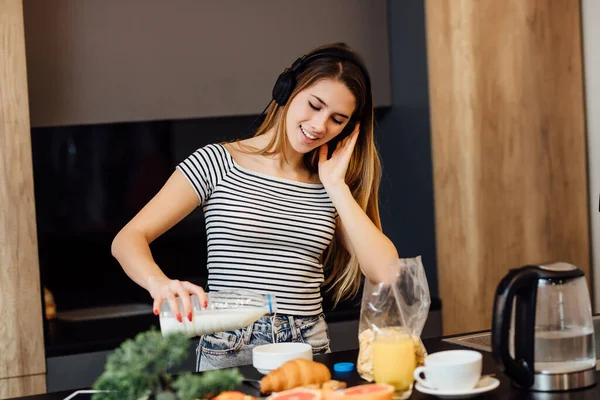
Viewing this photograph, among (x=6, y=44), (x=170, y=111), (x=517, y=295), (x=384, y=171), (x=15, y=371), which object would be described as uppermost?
(x=6, y=44)

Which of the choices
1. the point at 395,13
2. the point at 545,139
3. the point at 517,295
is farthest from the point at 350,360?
the point at 395,13

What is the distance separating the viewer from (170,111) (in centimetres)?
302

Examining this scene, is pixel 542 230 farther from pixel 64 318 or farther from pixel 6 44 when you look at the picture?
pixel 6 44

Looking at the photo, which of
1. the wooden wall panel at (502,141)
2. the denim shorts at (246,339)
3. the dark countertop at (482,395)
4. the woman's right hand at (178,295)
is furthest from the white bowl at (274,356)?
the wooden wall panel at (502,141)

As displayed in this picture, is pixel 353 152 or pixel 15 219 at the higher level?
pixel 353 152

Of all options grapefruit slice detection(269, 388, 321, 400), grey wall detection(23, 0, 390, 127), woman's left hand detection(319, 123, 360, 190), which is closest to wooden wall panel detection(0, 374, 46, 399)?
grey wall detection(23, 0, 390, 127)

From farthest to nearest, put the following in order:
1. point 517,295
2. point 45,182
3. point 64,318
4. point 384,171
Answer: point 384,171, point 45,182, point 64,318, point 517,295

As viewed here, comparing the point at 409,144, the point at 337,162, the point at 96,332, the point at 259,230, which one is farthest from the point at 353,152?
the point at 409,144

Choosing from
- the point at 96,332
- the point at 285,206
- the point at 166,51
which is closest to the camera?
the point at 285,206

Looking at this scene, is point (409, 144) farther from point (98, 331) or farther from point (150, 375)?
point (150, 375)

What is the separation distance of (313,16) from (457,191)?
0.87 m

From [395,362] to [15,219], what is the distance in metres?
1.61

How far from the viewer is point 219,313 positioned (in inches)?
55.6

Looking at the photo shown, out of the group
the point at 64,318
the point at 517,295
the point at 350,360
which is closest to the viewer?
the point at 517,295
